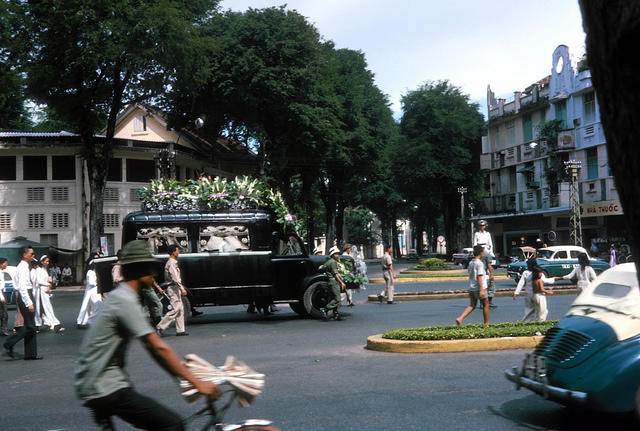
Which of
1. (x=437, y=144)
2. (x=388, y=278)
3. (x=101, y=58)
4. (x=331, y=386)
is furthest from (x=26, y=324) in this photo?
Answer: (x=437, y=144)

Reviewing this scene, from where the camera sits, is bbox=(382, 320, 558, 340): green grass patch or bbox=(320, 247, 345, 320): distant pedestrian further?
bbox=(320, 247, 345, 320): distant pedestrian

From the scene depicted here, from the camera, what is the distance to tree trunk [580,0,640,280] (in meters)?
2.19

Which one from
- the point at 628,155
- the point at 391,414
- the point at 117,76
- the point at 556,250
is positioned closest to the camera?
the point at 628,155

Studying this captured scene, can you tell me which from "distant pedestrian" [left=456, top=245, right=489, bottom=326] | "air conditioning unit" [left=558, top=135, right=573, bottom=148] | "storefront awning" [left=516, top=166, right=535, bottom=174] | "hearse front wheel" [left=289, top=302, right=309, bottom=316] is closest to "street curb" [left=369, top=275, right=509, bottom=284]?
"hearse front wheel" [left=289, top=302, right=309, bottom=316]

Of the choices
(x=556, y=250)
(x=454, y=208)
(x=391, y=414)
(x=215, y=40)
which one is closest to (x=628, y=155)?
(x=391, y=414)

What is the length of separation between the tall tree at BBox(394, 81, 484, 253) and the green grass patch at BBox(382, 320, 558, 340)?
48065 mm

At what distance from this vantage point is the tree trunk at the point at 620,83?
86.1 inches

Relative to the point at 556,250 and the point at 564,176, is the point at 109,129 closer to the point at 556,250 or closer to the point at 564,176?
the point at 556,250

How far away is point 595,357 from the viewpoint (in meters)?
6.35

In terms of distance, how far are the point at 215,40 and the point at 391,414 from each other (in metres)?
35.0

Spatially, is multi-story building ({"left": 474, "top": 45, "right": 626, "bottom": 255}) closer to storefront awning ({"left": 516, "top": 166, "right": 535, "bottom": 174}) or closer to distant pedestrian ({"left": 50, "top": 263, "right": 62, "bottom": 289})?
storefront awning ({"left": 516, "top": 166, "right": 535, "bottom": 174})

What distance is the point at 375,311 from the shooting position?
19797 mm

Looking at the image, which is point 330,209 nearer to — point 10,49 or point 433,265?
point 433,265

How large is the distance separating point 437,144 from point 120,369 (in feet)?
193
